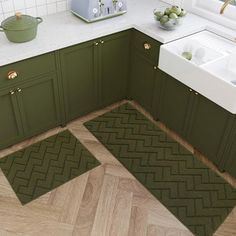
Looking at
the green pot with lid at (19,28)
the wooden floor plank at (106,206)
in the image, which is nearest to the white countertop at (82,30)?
the green pot with lid at (19,28)

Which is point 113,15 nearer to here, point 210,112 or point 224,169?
point 210,112

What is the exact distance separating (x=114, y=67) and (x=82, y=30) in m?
0.48

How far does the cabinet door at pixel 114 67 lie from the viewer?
2.75 m

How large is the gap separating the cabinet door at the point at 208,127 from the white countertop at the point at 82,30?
60 cm

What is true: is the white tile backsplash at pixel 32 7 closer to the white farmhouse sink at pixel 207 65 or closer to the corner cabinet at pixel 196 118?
the white farmhouse sink at pixel 207 65

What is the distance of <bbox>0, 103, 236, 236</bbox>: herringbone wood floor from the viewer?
2182 mm

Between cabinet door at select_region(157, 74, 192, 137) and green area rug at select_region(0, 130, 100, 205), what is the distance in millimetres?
758

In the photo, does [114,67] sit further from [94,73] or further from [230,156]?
[230,156]

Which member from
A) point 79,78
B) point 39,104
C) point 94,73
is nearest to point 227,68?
point 94,73

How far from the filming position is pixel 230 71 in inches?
98.3

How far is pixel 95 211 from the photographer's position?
231 cm

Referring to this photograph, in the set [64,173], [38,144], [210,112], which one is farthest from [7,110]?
[210,112]

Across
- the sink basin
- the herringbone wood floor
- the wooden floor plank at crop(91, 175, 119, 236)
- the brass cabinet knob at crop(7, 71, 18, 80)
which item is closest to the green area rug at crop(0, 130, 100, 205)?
the herringbone wood floor

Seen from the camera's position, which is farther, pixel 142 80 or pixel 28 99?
pixel 142 80
